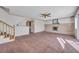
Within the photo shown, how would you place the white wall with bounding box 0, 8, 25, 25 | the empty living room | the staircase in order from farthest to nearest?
1. the staircase
2. the white wall with bounding box 0, 8, 25, 25
3. the empty living room

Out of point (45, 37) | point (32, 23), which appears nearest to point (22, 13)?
point (32, 23)

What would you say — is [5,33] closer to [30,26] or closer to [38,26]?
[30,26]

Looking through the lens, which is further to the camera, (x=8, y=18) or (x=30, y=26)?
(x=30, y=26)

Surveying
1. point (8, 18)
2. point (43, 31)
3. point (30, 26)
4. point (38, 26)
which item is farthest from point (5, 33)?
point (43, 31)

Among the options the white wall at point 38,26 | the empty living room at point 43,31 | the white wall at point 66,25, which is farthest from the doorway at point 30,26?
the white wall at point 66,25

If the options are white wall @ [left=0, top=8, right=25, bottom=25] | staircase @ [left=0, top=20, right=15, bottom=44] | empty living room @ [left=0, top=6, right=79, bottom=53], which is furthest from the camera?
staircase @ [left=0, top=20, right=15, bottom=44]

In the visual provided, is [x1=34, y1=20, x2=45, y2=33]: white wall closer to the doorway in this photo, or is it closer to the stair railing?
the doorway

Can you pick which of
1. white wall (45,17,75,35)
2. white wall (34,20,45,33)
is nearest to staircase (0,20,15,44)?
white wall (34,20,45,33)

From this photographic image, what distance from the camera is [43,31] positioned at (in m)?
3.14

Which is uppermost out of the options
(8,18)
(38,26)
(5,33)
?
(8,18)

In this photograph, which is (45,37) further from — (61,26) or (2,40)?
(2,40)

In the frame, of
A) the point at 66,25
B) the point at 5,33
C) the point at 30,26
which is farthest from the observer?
the point at 30,26

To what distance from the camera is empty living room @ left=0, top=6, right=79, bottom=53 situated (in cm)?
265
